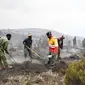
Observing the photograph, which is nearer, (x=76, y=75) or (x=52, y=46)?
(x=76, y=75)

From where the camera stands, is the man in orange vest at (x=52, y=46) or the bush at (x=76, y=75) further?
the man in orange vest at (x=52, y=46)

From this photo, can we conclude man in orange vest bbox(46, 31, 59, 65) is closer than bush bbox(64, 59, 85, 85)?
No

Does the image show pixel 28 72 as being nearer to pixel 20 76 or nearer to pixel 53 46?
pixel 20 76

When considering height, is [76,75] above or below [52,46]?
below

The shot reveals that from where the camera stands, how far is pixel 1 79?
1163 centimetres

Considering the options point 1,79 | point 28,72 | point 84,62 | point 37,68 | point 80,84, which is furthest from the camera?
point 37,68

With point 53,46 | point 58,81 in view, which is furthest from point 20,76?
point 53,46

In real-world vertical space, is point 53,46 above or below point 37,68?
above

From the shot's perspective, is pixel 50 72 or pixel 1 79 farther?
pixel 50 72

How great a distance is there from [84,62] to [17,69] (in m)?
3.99

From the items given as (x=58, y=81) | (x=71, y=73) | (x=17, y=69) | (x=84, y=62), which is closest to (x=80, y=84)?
(x=71, y=73)

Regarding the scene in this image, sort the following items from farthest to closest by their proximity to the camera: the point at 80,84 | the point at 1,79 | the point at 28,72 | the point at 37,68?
the point at 37,68, the point at 28,72, the point at 1,79, the point at 80,84

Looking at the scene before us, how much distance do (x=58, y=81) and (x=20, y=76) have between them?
5.08ft

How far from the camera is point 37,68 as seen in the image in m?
14.1
